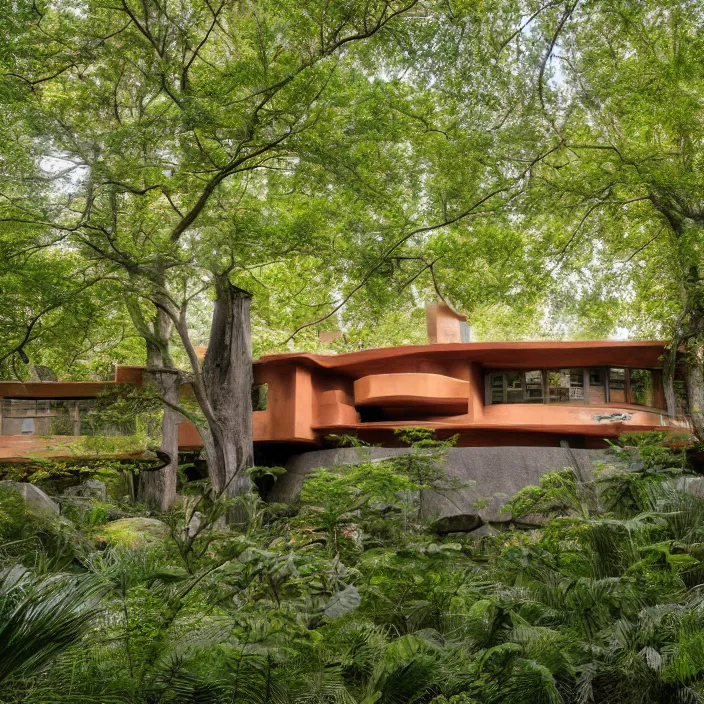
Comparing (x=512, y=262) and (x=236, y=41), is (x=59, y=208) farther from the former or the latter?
(x=512, y=262)

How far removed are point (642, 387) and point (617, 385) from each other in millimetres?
694

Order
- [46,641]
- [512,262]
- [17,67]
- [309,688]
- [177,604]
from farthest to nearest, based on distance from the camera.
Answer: [512,262] → [17,67] → [177,604] → [309,688] → [46,641]

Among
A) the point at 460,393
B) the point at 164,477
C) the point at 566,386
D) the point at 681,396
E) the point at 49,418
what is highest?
the point at 566,386

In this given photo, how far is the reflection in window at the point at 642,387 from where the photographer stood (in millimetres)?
18344

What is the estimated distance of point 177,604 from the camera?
4551mm

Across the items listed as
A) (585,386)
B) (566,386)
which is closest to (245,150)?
(566,386)

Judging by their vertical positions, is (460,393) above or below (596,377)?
below

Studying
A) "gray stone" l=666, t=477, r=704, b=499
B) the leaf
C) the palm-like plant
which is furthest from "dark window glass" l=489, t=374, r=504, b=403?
the palm-like plant

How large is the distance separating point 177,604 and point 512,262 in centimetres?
1262

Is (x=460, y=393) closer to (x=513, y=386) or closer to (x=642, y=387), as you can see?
(x=513, y=386)

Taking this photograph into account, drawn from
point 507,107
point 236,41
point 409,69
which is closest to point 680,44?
point 507,107

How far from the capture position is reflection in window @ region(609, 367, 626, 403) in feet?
59.4

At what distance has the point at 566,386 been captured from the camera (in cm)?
1822

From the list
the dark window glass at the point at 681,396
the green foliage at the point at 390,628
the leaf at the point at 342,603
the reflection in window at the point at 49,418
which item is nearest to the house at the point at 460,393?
the dark window glass at the point at 681,396
